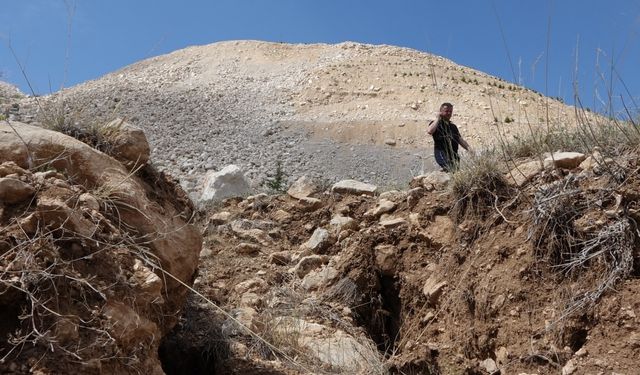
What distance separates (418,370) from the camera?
3.96m

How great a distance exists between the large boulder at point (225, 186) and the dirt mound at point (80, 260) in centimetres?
388

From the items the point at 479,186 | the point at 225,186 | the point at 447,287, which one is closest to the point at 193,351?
the point at 447,287

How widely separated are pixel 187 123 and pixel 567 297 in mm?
14266

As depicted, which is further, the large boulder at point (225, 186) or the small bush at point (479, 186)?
the large boulder at point (225, 186)

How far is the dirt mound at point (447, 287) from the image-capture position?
3.45 m

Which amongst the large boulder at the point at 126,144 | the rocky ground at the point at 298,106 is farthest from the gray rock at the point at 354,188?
the rocky ground at the point at 298,106

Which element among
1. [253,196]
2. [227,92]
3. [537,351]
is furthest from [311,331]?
[227,92]

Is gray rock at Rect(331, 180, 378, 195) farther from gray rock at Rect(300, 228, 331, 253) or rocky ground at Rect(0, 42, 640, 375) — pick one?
gray rock at Rect(300, 228, 331, 253)

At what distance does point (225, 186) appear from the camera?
24.3ft

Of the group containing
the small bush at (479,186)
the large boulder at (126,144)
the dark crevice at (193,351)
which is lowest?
the dark crevice at (193,351)

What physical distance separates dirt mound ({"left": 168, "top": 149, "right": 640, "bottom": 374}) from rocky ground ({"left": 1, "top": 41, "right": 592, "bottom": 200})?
14.8ft

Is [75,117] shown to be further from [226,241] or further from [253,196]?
[253,196]

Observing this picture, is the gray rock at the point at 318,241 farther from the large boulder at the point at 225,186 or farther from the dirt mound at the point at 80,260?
the dirt mound at the point at 80,260

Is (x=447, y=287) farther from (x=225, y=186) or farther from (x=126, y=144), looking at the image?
(x=225, y=186)
